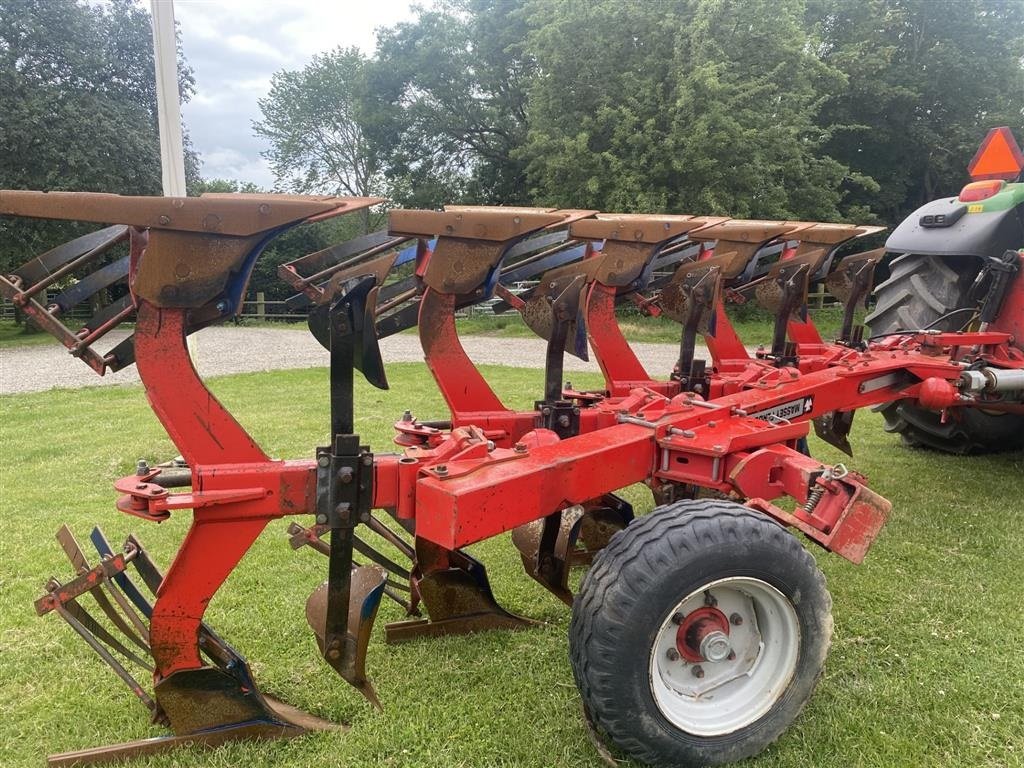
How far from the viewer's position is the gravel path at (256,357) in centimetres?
1185

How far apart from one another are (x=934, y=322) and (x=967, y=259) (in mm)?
536

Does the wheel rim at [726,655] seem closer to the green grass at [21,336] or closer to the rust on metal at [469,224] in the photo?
the rust on metal at [469,224]

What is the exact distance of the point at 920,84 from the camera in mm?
22719

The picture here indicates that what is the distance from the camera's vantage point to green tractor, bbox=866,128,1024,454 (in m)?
4.67

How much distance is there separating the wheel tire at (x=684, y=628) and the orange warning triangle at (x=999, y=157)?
3945 mm

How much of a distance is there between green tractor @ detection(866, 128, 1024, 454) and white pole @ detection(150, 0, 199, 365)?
5.02 metres

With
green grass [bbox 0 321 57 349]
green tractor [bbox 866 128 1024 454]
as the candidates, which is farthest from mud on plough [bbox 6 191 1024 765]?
green grass [bbox 0 321 57 349]

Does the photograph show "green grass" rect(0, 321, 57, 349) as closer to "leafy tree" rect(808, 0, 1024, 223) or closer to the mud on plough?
the mud on plough

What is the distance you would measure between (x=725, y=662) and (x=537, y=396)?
6472 mm

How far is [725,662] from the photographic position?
2.41 metres

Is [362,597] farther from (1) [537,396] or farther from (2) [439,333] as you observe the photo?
(1) [537,396]

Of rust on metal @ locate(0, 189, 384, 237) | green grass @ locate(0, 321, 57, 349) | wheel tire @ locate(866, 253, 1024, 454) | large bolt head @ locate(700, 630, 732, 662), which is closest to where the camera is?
rust on metal @ locate(0, 189, 384, 237)

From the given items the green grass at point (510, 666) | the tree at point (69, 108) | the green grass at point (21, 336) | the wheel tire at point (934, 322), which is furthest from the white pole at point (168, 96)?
the green grass at point (21, 336)

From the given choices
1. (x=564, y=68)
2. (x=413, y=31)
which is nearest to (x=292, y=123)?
(x=413, y=31)
